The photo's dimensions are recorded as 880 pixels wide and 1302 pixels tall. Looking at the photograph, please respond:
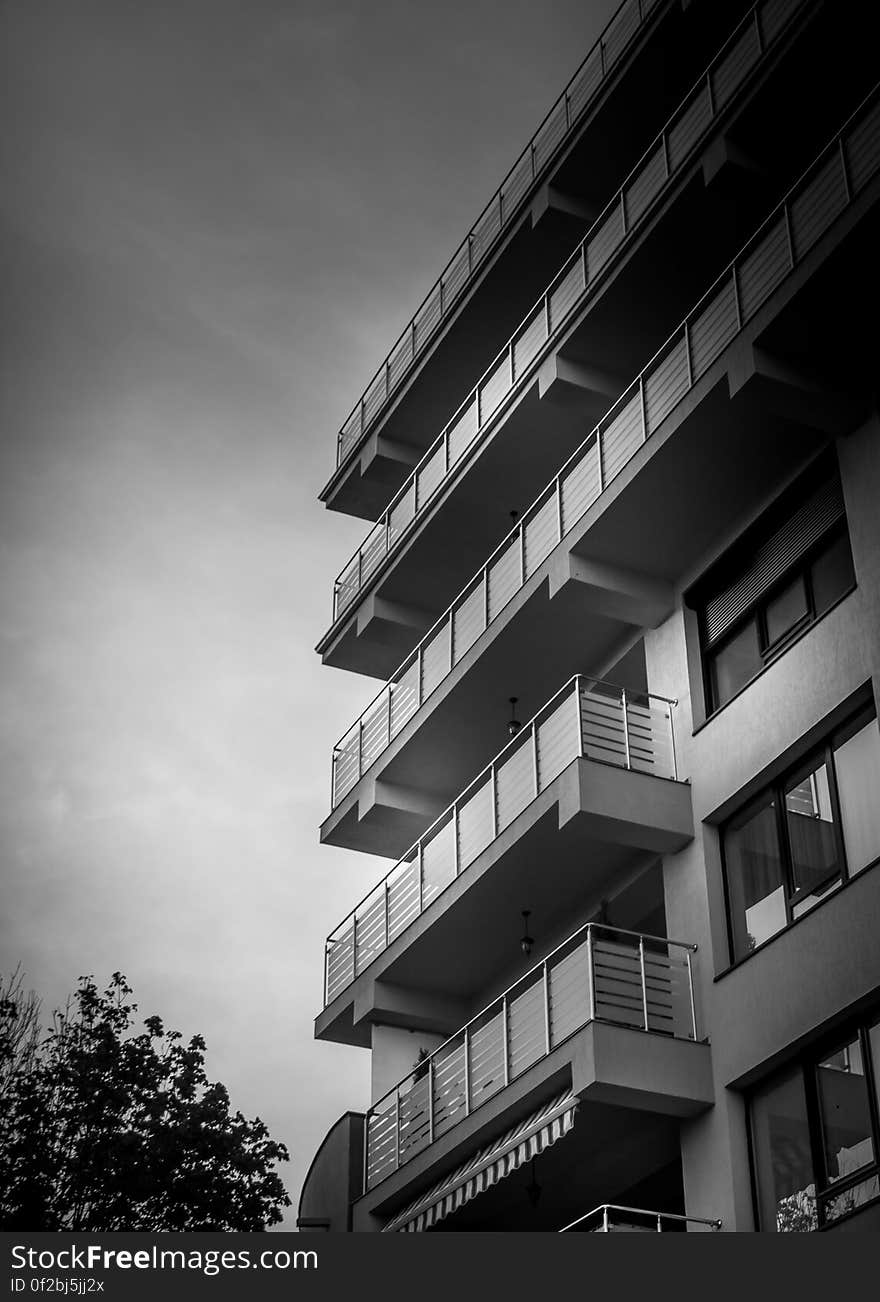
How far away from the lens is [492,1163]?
2011 centimetres

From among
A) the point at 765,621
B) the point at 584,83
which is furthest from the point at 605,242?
the point at 765,621

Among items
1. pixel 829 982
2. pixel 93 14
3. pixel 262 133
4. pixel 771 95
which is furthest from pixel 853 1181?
pixel 93 14

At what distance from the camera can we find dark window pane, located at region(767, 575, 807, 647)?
1994cm

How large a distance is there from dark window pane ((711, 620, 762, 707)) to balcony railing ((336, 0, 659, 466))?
37.3ft

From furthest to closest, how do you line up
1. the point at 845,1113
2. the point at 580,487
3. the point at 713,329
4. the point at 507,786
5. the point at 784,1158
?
the point at 507,786, the point at 580,487, the point at 713,329, the point at 784,1158, the point at 845,1113

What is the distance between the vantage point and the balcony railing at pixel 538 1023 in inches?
766

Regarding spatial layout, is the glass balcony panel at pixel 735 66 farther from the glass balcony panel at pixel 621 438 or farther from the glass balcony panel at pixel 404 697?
the glass balcony panel at pixel 404 697

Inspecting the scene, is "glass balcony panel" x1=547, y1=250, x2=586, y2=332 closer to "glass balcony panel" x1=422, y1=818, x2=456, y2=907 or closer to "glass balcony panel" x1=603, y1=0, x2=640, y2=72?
"glass balcony panel" x1=603, y1=0, x2=640, y2=72

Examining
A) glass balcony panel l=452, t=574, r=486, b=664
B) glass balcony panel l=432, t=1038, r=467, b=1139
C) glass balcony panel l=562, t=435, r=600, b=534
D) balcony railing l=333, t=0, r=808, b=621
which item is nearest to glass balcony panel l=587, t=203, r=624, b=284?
balcony railing l=333, t=0, r=808, b=621

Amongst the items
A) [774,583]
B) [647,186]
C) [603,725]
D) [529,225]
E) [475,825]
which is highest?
[529,225]

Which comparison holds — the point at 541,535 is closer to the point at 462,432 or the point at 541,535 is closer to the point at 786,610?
the point at 462,432

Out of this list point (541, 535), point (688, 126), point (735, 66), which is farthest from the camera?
point (541, 535)

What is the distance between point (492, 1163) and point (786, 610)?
7.60m

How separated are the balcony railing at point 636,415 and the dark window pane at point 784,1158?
8.51 metres
